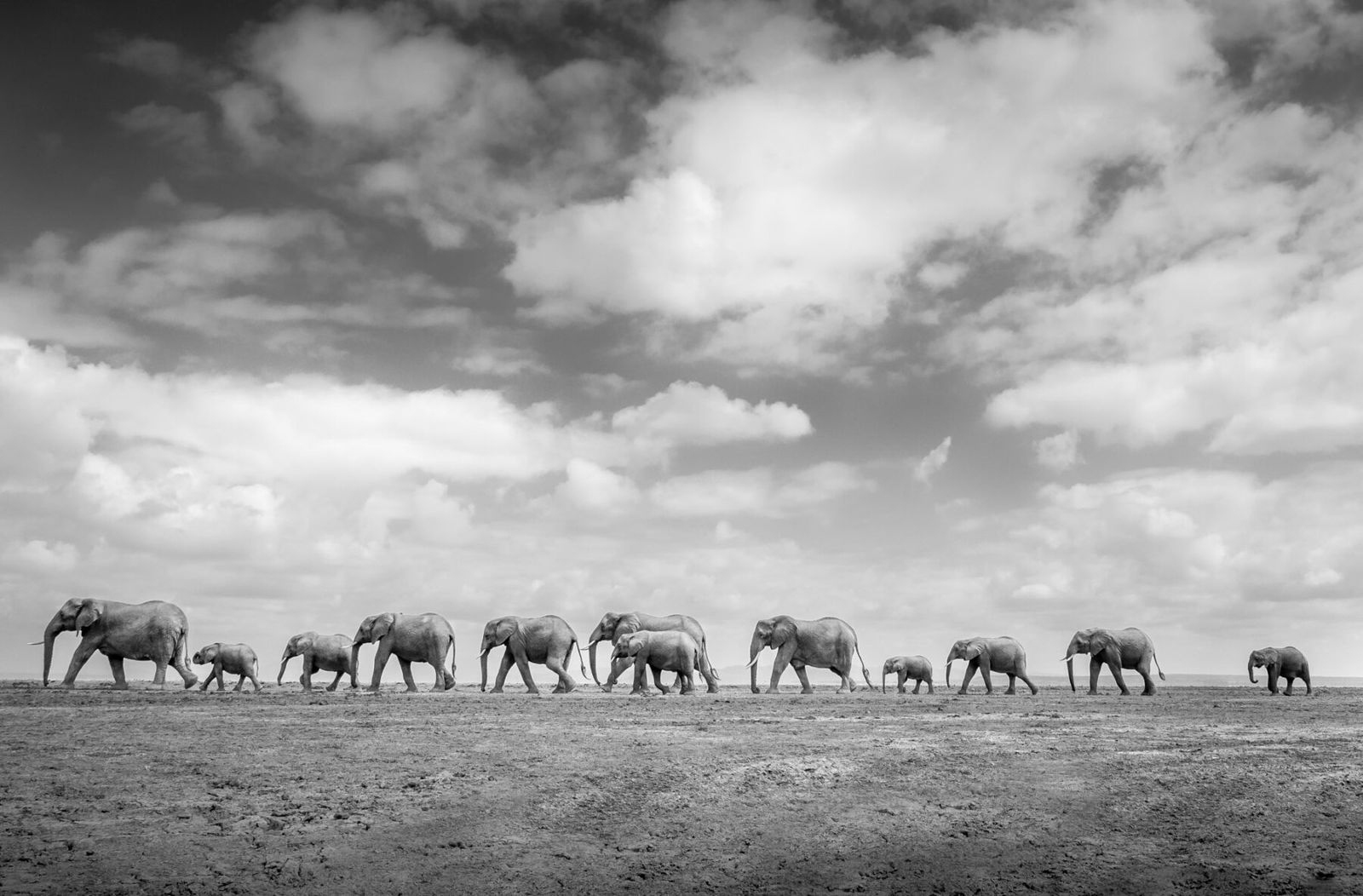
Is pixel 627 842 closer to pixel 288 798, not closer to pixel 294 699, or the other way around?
pixel 288 798

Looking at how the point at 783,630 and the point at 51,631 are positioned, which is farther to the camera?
the point at 783,630

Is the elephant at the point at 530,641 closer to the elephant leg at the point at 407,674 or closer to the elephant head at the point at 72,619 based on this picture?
the elephant leg at the point at 407,674

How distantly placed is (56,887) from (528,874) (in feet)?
14.7

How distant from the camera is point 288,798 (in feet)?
44.1

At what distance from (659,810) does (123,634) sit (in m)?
26.3

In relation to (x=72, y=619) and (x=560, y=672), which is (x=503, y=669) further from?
(x=72, y=619)

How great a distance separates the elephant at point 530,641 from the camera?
128ft

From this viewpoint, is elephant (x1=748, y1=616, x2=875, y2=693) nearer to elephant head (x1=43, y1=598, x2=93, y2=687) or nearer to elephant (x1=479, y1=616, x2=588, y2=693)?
elephant (x1=479, y1=616, x2=588, y2=693)

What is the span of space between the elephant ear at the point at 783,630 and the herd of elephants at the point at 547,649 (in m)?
0.04

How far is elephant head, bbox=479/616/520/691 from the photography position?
39.5 meters

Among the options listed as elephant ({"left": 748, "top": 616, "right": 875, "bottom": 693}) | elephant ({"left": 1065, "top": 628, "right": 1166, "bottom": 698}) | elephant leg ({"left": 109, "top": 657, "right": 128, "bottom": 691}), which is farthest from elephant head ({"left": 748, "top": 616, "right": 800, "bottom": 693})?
elephant leg ({"left": 109, "top": 657, "right": 128, "bottom": 691})

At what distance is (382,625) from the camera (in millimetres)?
38531

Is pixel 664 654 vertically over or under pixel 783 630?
under

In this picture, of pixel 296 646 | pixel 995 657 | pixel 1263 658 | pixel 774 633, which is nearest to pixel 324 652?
pixel 296 646
